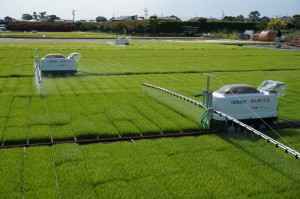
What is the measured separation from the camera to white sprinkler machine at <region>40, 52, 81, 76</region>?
25.5m

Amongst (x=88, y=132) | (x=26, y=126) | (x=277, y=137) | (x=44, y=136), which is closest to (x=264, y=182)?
(x=277, y=137)

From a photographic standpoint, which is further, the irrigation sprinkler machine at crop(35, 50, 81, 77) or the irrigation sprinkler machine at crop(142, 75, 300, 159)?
the irrigation sprinkler machine at crop(35, 50, 81, 77)

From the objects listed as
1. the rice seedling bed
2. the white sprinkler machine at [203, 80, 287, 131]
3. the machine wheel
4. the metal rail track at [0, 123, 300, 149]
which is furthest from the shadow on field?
the metal rail track at [0, 123, 300, 149]

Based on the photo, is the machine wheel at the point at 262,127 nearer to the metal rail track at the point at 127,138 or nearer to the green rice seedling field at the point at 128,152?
the green rice seedling field at the point at 128,152

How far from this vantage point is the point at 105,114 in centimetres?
1547

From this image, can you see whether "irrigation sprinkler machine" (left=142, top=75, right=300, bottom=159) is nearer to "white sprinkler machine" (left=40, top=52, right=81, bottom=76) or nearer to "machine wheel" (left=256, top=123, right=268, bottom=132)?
"machine wheel" (left=256, top=123, right=268, bottom=132)

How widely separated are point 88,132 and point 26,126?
241 centimetres

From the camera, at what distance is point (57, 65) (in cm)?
2575

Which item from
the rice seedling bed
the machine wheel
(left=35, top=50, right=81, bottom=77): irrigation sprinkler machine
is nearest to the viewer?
the rice seedling bed

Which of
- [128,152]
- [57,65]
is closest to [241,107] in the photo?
[128,152]

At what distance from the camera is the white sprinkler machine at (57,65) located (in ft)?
83.7

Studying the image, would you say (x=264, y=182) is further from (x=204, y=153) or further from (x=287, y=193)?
(x=204, y=153)

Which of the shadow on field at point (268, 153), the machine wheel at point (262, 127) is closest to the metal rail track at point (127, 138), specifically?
the shadow on field at point (268, 153)

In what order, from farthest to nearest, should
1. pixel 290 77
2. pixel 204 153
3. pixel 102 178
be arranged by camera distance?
pixel 290 77
pixel 204 153
pixel 102 178
